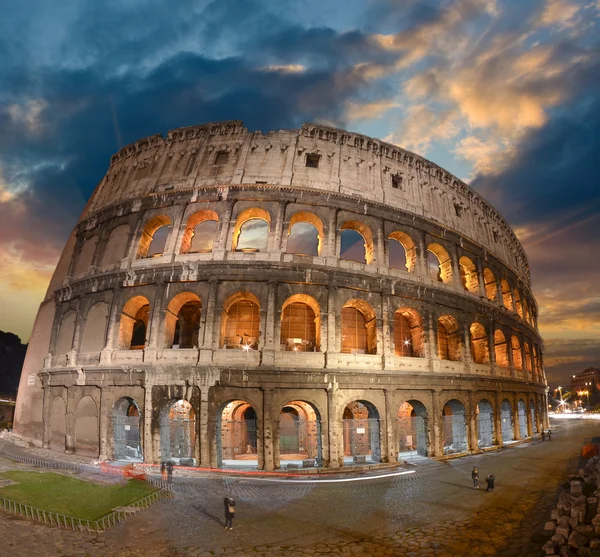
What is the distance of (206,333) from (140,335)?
8228 millimetres

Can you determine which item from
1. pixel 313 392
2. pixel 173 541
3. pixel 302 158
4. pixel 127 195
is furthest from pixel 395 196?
pixel 173 541

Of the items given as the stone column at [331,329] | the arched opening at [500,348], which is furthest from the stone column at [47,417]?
the arched opening at [500,348]

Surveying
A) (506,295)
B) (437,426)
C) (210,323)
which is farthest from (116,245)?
(506,295)

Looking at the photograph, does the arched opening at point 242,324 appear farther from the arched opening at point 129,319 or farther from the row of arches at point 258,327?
the arched opening at point 129,319

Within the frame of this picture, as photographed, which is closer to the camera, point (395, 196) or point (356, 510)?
point (356, 510)

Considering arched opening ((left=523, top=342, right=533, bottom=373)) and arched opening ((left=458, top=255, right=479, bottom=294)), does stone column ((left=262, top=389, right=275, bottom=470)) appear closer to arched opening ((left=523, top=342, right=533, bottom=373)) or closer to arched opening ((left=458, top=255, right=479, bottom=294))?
arched opening ((left=458, top=255, right=479, bottom=294))

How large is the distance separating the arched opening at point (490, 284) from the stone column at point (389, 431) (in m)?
13.1

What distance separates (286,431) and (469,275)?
15886 mm

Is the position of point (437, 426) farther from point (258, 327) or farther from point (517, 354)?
point (517, 354)

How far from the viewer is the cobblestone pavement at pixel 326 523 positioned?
8.94 metres

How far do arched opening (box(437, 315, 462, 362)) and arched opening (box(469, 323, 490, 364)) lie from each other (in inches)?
67.4

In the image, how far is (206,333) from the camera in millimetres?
18172

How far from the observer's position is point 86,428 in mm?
19797

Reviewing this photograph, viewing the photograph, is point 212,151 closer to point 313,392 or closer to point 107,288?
point 107,288
